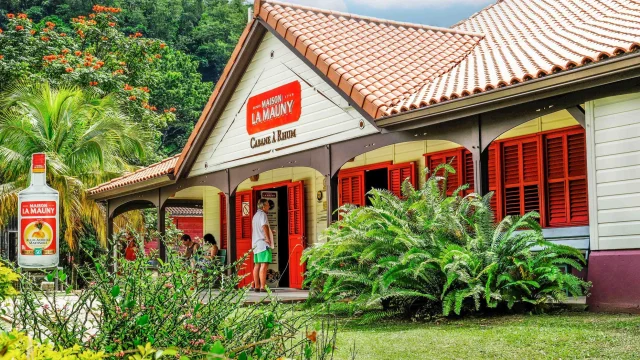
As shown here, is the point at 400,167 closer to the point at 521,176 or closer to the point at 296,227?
the point at 521,176

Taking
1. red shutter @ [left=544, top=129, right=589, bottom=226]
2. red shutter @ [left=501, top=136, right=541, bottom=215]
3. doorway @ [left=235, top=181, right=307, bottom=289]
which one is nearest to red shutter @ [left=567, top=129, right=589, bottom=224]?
red shutter @ [left=544, top=129, right=589, bottom=226]

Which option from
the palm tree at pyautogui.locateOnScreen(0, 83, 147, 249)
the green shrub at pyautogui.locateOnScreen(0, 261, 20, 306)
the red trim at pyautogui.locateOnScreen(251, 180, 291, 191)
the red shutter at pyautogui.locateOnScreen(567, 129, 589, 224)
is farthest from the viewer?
the palm tree at pyautogui.locateOnScreen(0, 83, 147, 249)

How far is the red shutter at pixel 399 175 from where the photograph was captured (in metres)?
14.3

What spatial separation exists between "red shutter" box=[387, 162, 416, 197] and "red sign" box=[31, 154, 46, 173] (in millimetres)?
6110

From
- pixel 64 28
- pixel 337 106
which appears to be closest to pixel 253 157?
pixel 337 106

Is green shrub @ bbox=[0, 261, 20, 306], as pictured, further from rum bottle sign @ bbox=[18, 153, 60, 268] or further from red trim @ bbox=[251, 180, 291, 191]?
red trim @ bbox=[251, 180, 291, 191]

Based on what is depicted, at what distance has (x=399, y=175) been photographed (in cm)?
1461

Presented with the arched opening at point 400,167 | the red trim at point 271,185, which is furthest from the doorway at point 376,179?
the red trim at point 271,185

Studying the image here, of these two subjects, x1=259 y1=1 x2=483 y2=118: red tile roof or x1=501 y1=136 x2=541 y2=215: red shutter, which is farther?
x1=259 y1=1 x2=483 y2=118: red tile roof

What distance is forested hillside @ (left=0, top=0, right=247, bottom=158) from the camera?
89.5 feet

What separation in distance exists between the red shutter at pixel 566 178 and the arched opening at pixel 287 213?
17.8 feet

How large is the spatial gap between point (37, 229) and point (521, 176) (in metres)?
8.36

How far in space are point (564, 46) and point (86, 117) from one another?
15412 mm

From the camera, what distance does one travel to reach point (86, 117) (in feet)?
76.4
